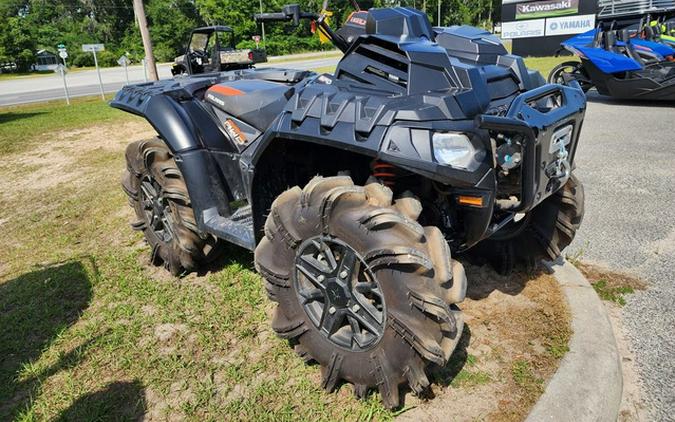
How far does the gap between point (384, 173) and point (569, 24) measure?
2481 centimetres

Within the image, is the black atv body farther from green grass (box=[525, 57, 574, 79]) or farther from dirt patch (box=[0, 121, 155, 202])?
green grass (box=[525, 57, 574, 79])

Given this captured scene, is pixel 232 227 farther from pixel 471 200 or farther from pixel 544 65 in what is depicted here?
pixel 544 65

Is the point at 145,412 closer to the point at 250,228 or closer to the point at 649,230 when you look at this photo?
the point at 250,228

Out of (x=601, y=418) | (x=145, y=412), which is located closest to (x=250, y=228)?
(x=145, y=412)

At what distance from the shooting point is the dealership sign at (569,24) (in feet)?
75.6

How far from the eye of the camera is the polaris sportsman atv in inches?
394

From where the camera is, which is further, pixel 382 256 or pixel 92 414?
pixel 92 414

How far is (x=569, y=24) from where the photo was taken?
23219 millimetres

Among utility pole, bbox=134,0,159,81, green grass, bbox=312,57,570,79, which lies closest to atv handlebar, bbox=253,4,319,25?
utility pole, bbox=134,0,159,81

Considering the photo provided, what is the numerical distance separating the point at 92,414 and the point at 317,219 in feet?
5.17

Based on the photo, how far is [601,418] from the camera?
92.1 inches

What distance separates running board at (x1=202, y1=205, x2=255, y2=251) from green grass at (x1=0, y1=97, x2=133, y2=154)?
869 cm

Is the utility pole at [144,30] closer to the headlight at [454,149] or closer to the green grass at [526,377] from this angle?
the headlight at [454,149]

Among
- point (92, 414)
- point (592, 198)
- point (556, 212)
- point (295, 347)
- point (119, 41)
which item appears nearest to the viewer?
point (92, 414)
